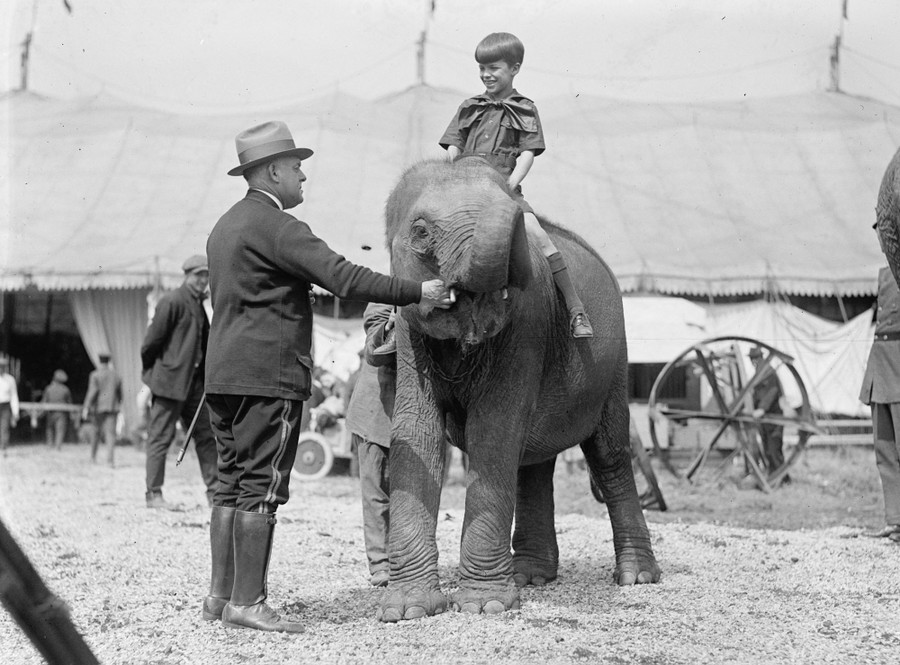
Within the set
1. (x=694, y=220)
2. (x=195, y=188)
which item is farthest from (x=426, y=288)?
(x=694, y=220)

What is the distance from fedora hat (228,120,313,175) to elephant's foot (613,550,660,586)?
9.70 feet

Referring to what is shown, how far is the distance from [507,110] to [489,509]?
2.11 m

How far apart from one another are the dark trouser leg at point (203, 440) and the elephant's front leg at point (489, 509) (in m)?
4.65

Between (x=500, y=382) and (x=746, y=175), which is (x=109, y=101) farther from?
(x=500, y=382)

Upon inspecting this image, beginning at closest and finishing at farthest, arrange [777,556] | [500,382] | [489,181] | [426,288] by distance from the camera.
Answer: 1. [426,288]
2. [489,181]
3. [500,382]
4. [777,556]

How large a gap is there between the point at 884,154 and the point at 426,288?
1564 cm

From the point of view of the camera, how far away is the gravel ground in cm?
429

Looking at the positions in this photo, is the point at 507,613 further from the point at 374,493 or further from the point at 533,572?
the point at 374,493

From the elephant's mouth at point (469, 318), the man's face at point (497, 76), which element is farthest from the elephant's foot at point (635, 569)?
the man's face at point (497, 76)

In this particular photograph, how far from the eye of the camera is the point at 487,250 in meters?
4.36

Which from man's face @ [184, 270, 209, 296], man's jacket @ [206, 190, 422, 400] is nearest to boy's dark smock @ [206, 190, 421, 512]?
man's jacket @ [206, 190, 422, 400]

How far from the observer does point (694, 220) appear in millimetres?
17359

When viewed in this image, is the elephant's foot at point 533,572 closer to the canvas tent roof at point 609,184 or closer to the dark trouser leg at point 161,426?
the dark trouser leg at point 161,426

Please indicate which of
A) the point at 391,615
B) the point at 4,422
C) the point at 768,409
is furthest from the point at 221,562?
the point at 4,422
